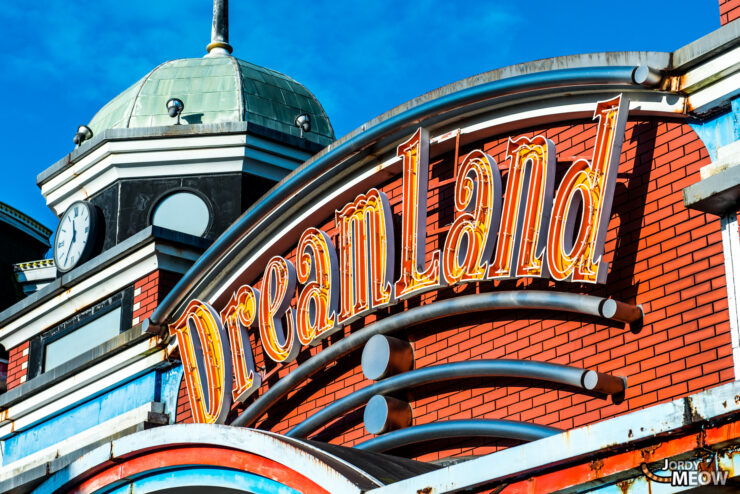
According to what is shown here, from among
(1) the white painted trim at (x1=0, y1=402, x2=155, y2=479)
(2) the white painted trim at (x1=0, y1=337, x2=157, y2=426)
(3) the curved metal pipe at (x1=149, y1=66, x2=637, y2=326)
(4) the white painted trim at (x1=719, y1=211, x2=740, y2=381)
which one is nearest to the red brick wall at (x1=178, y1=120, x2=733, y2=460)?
(4) the white painted trim at (x1=719, y1=211, x2=740, y2=381)

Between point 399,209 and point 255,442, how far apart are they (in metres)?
4.15

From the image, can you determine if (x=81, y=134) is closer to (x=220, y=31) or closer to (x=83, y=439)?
(x=220, y=31)

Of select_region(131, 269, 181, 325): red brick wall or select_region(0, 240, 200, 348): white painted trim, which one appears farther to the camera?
select_region(0, 240, 200, 348): white painted trim

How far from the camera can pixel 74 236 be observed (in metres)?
20.0

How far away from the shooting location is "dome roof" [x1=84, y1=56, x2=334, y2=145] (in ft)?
69.7

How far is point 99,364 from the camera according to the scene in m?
17.3

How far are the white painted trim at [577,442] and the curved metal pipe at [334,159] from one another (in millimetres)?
4338

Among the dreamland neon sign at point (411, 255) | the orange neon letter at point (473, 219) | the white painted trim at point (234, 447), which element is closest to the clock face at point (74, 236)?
the dreamland neon sign at point (411, 255)

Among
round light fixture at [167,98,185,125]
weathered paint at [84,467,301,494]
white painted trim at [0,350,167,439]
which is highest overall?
round light fixture at [167,98,185,125]

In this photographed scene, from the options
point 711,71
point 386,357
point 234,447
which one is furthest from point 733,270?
point 234,447

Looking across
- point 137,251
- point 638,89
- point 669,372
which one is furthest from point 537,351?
point 137,251

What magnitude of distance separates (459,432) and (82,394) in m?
7.33

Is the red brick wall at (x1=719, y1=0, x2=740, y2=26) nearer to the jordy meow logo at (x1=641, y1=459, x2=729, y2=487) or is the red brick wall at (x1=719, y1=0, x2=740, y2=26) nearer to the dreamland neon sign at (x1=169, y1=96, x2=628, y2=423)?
the dreamland neon sign at (x1=169, y1=96, x2=628, y2=423)

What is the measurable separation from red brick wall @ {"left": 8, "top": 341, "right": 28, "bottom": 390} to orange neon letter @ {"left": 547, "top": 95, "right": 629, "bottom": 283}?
34.3 ft
